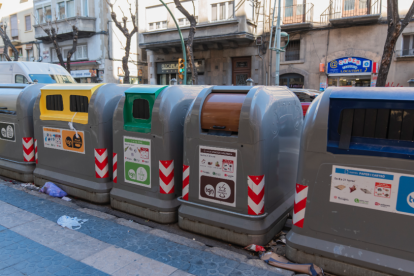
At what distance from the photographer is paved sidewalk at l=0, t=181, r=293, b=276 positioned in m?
3.00

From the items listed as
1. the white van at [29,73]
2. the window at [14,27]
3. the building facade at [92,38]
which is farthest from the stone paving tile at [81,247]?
the window at [14,27]

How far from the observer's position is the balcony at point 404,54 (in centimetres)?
1629

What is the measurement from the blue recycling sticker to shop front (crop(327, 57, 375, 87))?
53.2 ft

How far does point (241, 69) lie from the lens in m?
21.2

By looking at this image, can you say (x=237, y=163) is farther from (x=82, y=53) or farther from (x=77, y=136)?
(x=82, y=53)

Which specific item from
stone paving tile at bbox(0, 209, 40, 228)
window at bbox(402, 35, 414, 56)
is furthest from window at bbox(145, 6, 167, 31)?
stone paving tile at bbox(0, 209, 40, 228)

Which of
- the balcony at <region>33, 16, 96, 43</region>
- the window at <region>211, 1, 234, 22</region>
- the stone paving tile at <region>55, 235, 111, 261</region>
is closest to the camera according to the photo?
the stone paving tile at <region>55, 235, 111, 261</region>

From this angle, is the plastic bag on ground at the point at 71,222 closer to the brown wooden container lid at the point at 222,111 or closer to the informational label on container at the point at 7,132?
the brown wooden container lid at the point at 222,111

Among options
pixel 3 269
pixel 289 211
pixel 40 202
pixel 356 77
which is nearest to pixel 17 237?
pixel 3 269

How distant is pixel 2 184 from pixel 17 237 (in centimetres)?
257

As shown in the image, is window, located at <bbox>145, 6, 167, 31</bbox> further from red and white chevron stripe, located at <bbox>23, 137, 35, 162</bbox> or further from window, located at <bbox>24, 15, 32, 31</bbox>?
red and white chevron stripe, located at <bbox>23, 137, 35, 162</bbox>

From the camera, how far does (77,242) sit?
356cm

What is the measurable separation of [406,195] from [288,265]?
119cm

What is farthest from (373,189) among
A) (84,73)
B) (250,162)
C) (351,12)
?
(84,73)
